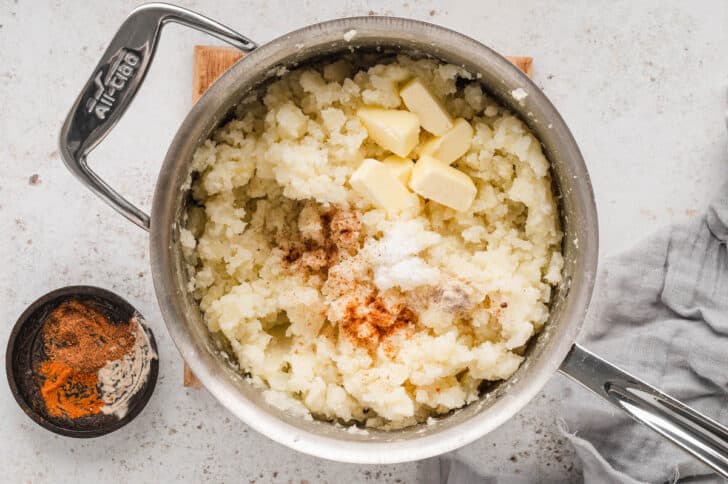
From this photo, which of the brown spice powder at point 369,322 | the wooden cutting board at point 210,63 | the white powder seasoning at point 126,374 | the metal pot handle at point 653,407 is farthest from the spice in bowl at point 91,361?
the metal pot handle at point 653,407

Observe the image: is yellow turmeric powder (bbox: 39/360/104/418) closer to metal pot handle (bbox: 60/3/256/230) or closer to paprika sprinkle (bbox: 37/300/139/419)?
paprika sprinkle (bbox: 37/300/139/419)

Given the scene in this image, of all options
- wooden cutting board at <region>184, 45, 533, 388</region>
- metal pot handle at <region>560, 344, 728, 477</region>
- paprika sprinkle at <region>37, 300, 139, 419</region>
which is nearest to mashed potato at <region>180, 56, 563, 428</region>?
metal pot handle at <region>560, 344, 728, 477</region>

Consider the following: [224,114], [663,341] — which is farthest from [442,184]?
[663,341]

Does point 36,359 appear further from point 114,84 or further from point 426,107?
point 426,107

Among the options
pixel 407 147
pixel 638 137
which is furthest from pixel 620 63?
pixel 407 147

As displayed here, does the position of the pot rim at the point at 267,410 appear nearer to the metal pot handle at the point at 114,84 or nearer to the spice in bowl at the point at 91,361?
the metal pot handle at the point at 114,84

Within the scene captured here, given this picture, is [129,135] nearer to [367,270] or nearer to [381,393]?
[367,270]
